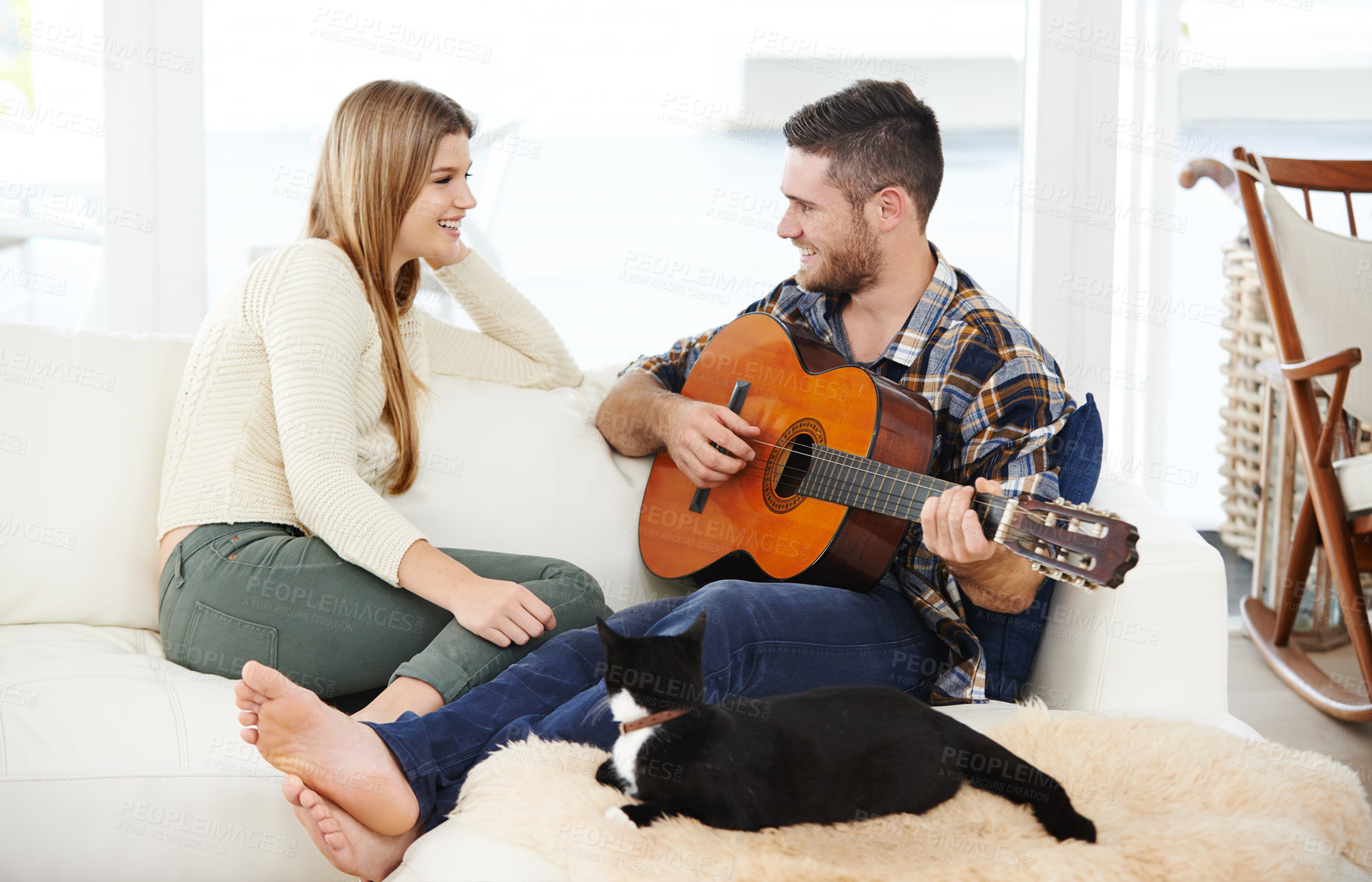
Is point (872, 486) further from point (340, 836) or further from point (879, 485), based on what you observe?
point (340, 836)

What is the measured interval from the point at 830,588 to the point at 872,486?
0.15 meters

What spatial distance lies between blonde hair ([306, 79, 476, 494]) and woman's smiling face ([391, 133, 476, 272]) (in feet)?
0.05

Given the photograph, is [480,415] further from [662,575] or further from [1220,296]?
[1220,296]

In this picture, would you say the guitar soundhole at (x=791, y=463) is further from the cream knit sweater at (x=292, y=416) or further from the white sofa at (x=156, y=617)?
the cream knit sweater at (x=292, y=416)

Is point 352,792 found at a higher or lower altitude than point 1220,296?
lower

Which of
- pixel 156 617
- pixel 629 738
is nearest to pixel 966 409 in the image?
pixel 629 738

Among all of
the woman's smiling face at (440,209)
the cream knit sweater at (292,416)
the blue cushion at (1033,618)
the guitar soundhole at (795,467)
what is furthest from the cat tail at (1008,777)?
the woman's smiling face at (440,209)

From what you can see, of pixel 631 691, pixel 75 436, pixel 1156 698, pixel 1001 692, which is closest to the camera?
pixel 631 691

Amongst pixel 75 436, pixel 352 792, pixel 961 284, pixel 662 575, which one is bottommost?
pixel 352 792

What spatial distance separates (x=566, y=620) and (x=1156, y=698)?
75 cm

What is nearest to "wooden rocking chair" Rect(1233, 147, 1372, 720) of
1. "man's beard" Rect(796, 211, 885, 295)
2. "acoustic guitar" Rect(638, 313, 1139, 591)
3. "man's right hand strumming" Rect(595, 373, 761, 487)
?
"man's beard" Rect(796, 211, 885, 295)

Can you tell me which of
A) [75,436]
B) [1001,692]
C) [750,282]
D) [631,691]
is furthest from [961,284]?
[75,436]

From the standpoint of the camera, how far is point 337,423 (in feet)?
4.49

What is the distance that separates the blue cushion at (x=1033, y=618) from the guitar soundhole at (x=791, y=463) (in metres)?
0.30
